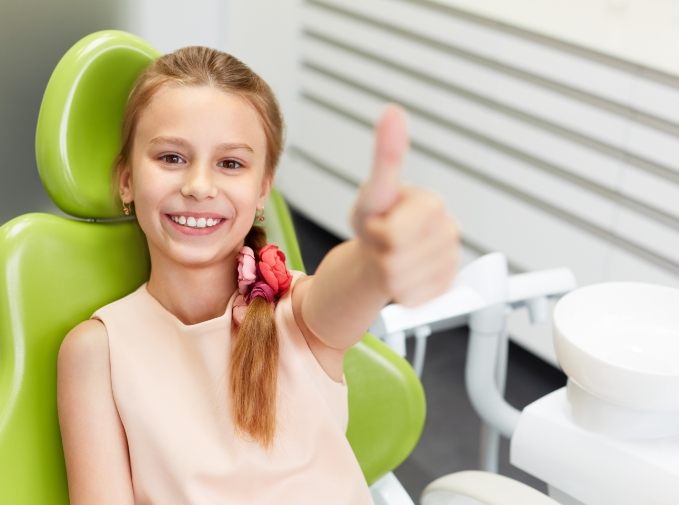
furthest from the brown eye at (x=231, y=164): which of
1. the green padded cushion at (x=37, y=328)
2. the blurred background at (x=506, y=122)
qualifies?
the blurred background at (x=506, y=122)

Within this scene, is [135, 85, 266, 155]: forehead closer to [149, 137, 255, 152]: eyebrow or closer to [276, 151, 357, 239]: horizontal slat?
[149, 137, 255, 152]: eyebrow

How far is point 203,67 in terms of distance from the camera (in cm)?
112

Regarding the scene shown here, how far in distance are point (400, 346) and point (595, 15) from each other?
3.10 ft

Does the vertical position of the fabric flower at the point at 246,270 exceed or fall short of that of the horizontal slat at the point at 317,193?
it exceeds it

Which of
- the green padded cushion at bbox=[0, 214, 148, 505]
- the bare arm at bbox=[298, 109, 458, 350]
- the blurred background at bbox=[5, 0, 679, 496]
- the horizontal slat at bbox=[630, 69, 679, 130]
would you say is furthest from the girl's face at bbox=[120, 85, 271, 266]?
the horizontal slat at bbox=[630, 69, 679, 130]

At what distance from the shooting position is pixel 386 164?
628mm

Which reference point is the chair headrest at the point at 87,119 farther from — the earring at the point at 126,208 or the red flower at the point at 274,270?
the red flower at the point at 274,270

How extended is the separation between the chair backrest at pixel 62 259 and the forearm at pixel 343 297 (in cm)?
29

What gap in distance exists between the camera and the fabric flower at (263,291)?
43.1 inches

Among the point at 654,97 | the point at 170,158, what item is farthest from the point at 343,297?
the point at 654,97

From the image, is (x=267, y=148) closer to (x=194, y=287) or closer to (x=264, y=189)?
(x=264, y=189)

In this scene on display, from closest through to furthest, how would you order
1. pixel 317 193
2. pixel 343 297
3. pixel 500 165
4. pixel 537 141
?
pixel 343 297 → pixel 537 141 → pixel 500 165 → pixel 317 193

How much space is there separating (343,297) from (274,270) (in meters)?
0.23

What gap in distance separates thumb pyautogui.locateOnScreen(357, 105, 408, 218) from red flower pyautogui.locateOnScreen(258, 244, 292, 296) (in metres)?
0.45
